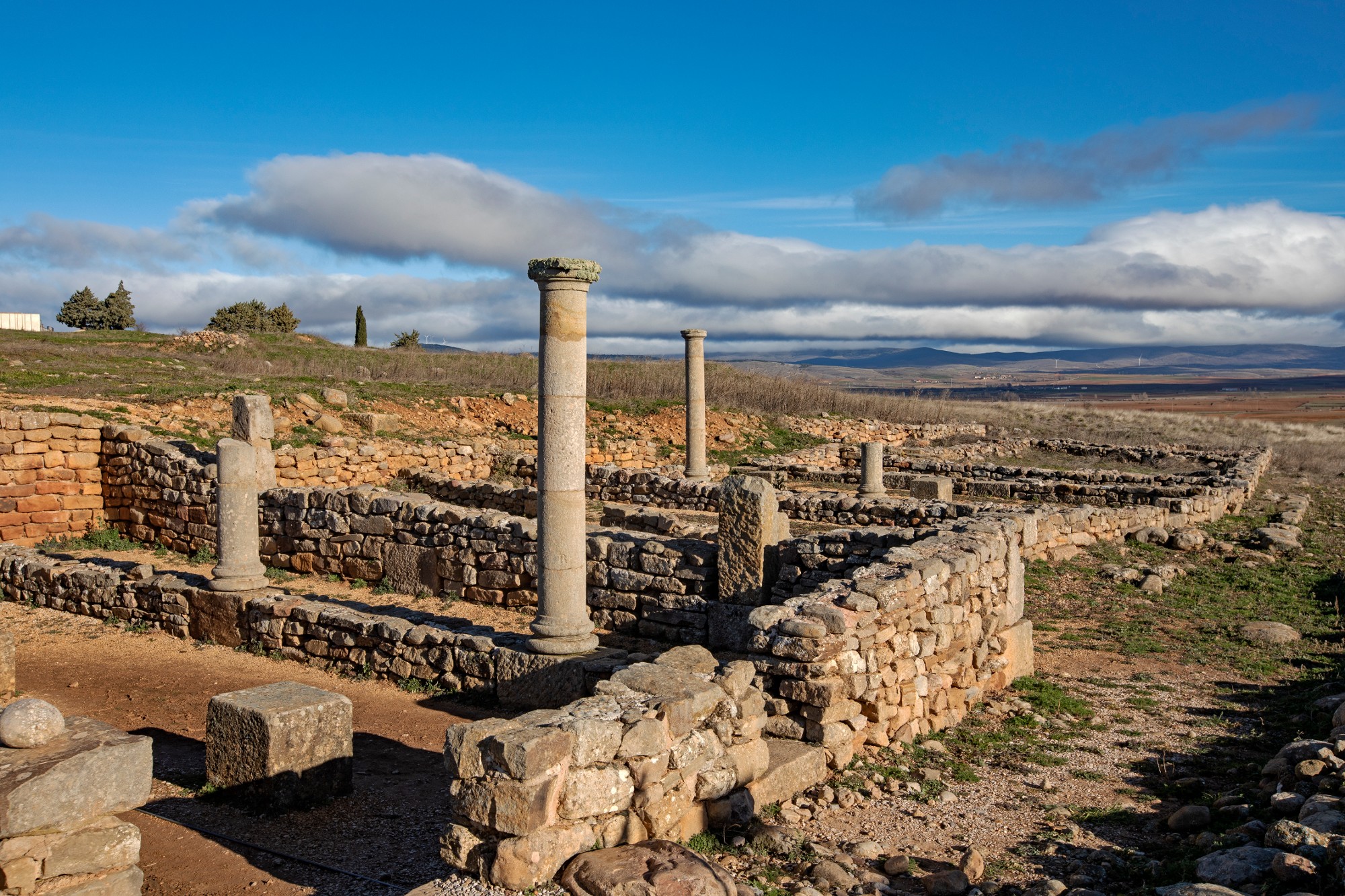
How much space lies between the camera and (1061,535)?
15.7m

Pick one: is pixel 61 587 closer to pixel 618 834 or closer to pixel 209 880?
pixel 209 880

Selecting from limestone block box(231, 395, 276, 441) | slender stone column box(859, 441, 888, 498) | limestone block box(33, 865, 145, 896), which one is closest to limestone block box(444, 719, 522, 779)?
limestone block box(33, 865, 145, 896)

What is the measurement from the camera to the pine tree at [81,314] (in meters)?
52.8

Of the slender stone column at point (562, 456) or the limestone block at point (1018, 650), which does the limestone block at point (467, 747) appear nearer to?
the slender stone column at point (562, 456)

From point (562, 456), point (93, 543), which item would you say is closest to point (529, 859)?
point (562, 456)

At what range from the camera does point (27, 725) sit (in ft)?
15.7

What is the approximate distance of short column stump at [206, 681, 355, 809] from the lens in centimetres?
643

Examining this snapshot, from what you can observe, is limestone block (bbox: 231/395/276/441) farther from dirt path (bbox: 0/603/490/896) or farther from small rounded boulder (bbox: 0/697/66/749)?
small rounded boulder (bbox: 0/697/66/749)

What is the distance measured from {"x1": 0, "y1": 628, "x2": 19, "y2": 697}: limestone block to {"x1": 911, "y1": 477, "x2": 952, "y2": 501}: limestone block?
14.9 m

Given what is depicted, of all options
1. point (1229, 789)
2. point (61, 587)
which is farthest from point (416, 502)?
point (1229, 789)

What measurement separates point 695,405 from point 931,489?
5.63 meters

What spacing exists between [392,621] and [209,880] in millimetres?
4245

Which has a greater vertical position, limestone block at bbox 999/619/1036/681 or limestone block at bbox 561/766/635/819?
limestone block at bbox 561/766/635/819

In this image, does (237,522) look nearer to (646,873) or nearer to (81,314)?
(646,873)
